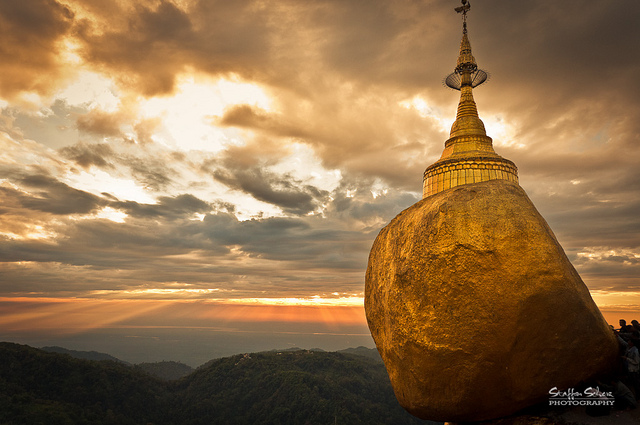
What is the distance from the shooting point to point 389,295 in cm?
1212

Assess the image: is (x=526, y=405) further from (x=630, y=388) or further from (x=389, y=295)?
(x=389, y=295)

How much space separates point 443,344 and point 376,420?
449ft

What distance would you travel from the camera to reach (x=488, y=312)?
9.65 meters

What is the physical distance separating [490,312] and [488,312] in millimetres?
47

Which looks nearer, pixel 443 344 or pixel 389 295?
pixel 443 344

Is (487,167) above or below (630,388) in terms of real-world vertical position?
above

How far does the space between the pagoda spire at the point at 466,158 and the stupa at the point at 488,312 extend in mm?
15445

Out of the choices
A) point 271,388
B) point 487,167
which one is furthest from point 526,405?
point 271,388

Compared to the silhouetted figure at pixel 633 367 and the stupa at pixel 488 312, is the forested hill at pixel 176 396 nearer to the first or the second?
the stupa at pixel 488 312

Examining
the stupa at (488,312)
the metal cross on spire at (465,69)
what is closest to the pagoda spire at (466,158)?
the metal cross on spire at (465,69)

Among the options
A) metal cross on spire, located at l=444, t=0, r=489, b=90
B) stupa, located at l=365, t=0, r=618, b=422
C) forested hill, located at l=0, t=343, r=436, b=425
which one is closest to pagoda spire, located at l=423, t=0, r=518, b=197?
metal cross on spire, located at l=444, t=0, r=489, b=90

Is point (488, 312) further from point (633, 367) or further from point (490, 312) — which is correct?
point (633, 367)

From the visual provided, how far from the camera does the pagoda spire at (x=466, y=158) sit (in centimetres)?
2556

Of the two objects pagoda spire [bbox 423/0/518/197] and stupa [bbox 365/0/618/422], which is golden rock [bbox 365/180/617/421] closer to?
stupa [bbox 365/0/618/422]
